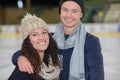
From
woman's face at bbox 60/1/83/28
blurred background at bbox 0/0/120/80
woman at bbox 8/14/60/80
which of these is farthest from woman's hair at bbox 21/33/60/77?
blurred background at bbox 0/0/120/80

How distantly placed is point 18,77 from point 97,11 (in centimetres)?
933

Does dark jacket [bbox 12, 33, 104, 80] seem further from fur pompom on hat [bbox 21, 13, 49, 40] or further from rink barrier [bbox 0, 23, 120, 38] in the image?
rink barrier [bbox 0, 23, 120, 38]

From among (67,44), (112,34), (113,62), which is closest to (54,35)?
(67,44)

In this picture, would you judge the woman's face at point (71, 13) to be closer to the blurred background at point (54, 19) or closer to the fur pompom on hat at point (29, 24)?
the fur pompom on hat at point (29, 24)

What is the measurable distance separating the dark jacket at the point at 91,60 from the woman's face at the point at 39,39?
0.36 ft

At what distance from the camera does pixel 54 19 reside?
11.4 m

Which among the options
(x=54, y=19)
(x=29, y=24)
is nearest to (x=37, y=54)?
(x=29, y=24)

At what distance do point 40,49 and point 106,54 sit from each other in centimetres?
469

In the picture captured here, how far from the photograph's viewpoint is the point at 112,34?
987 cm

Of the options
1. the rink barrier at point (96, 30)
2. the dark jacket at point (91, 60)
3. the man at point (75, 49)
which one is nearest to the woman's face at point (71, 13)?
the man at point (75, 49)

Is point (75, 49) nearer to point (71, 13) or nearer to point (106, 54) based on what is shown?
point (71, 13)

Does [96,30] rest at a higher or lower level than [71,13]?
lower

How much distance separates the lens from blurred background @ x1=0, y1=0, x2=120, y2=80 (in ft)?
27.9

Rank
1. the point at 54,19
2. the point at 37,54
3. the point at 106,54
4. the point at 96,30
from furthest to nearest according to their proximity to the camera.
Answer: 1. the point at 54,19
2. the point at 96,30
3. the point at 106,54
4. the point at 37,54
